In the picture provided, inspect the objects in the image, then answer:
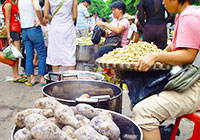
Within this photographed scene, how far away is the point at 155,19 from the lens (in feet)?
14.0

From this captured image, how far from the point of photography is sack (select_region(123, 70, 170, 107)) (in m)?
1.64

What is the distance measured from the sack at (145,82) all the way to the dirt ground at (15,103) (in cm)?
133

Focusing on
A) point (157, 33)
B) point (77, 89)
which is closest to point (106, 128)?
point (77, 89)

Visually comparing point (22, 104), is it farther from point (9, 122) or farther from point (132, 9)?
point (132, 9)

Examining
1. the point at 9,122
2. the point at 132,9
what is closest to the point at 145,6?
the point at 9,122

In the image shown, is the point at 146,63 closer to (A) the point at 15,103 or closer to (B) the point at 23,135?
(B) the point at 23,135

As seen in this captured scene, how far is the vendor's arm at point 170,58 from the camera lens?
4.98 ft

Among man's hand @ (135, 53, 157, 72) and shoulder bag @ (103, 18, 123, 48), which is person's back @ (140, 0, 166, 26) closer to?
shoulder bag @ (103, 18, 123, 48)

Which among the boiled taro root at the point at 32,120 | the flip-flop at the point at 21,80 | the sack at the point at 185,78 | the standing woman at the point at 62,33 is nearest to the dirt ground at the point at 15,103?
the flip-flop at the point at 21,80

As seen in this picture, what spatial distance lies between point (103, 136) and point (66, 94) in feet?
3.28

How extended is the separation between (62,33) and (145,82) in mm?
2745

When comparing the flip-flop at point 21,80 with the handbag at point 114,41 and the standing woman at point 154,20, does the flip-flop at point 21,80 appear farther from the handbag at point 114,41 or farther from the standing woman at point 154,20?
the standing woman at point 154,20

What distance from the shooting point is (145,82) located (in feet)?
5.55

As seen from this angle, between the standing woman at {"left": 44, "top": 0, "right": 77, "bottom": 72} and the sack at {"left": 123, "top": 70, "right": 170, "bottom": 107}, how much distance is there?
2.60 metres
